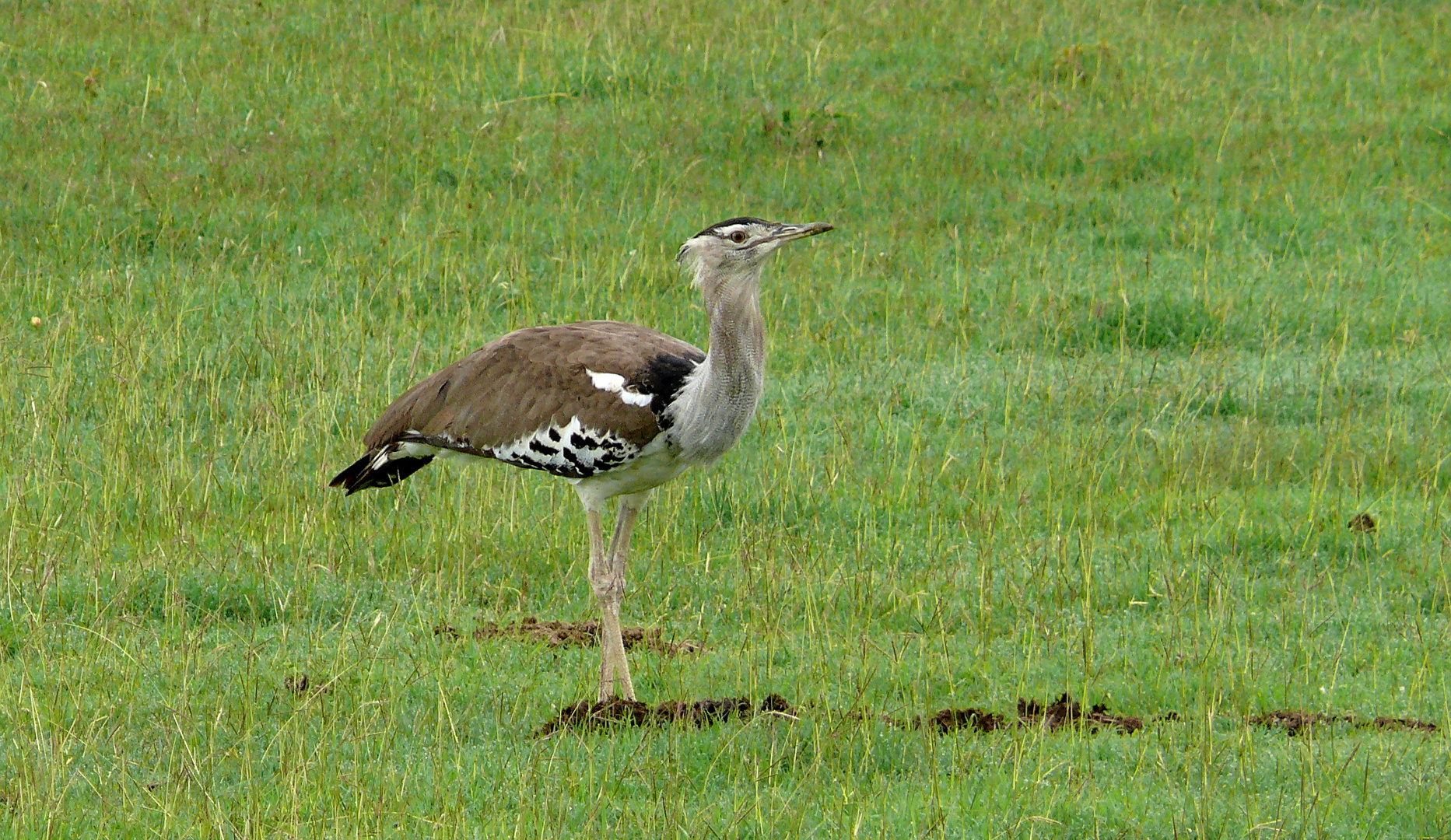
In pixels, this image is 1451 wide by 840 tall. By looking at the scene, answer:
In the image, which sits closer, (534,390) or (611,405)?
(611,405)

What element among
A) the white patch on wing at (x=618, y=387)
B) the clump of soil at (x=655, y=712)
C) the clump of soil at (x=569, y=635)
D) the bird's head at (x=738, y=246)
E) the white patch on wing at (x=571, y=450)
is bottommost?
the clump of soil at (x=569, y=635)

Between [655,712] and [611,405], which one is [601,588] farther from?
[655,712]

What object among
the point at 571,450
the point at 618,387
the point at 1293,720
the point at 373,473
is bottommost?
the point at 1293,720

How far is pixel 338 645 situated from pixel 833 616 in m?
1.74

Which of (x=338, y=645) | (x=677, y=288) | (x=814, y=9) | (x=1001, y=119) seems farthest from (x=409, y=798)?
(x=814, y=9)

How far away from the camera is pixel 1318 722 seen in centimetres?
513

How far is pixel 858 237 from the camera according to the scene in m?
11.1

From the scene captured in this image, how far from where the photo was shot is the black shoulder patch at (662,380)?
5.55m

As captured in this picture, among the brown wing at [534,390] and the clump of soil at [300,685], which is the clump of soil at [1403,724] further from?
the clump of soil at [300,685]

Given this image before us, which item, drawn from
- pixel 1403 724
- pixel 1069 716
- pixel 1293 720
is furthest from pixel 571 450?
pixel 1403 724

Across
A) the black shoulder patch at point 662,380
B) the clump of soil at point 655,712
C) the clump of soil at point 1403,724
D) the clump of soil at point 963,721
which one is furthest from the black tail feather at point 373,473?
the clump of soil at point 1403,724

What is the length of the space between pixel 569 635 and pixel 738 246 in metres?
1.57

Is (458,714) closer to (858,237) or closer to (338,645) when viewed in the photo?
(338,645)

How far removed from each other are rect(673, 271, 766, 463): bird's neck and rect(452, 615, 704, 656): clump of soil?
846mm
